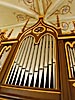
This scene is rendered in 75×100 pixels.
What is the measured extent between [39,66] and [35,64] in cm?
6

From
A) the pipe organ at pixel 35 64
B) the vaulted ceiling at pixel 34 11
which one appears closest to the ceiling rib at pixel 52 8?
the vaulted ceiling at pixel 34 11

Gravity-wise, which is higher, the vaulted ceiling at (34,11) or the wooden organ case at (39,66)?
the vaulted ceiling at (34,11)

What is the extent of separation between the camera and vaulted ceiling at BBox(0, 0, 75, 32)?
386cm

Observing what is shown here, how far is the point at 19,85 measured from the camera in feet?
5.55

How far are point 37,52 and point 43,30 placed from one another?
419 millimetres

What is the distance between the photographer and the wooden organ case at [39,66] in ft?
5.11

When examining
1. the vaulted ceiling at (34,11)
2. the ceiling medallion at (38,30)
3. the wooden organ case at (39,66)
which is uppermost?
the vaulted ceiling at (34,11)

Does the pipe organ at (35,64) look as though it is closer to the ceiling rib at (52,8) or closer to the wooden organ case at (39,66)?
the wooden organ case at (39,66)

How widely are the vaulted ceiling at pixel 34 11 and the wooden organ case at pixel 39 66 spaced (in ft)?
4.64

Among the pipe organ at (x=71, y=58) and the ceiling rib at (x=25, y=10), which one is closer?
the pipe organ at (x=71, y=58)

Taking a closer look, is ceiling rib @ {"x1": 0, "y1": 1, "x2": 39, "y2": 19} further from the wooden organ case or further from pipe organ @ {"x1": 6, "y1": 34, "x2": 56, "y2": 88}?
pipe organ @ {"x1": 6, "y1": 34, "x2": 56, "y2": 88}

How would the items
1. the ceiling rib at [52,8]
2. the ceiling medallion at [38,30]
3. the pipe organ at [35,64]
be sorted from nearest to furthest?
1. the pipe organ at [35,64]
2. the ceiling medallion at [38,30]
3. the ceiling rib at [52,8]

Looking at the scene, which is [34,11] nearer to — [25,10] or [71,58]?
[25,10]

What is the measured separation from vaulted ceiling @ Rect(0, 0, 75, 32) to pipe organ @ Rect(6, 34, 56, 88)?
1602mm
